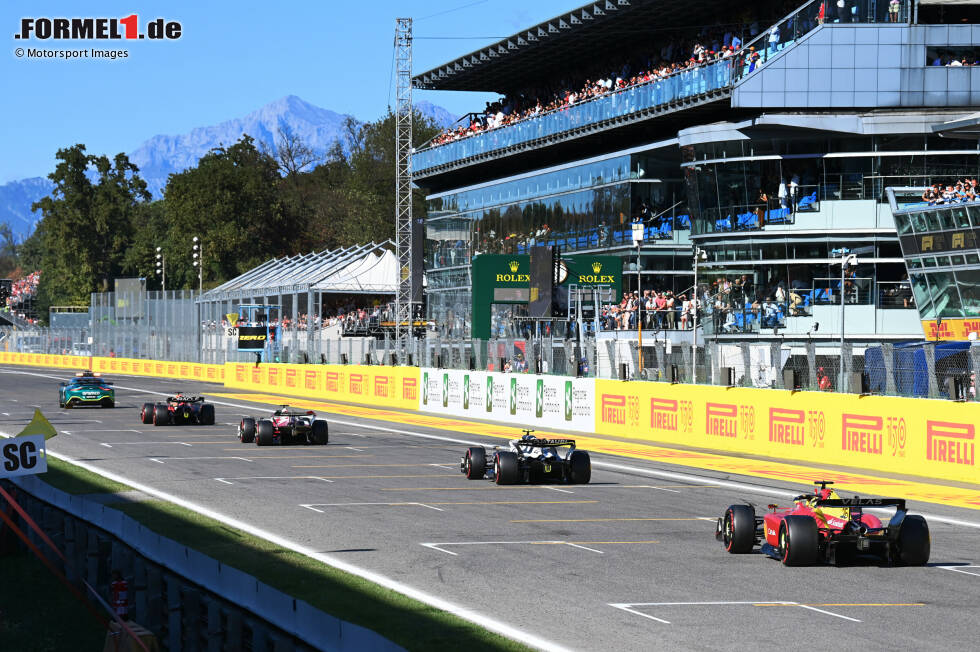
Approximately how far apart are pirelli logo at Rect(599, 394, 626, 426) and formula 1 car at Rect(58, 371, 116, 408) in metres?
19.9

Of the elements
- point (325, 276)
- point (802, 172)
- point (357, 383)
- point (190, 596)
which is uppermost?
point (802, 172)

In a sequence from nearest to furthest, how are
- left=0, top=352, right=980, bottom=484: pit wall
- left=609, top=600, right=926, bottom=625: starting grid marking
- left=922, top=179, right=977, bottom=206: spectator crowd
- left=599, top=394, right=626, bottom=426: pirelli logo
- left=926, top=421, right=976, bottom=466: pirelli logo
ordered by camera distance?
left=609, top=600, right=926, bottom=625: starting grid marking → left=926, top=421, right=976, bottom=466: pirelli logo → left=0, top=352, right=980, bottom=484: pit wall → left=599, top=394, right=626, bottom=426: pirelli logo → left=922, top=179, right=977, bottom=206: spectator crowd

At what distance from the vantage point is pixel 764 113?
53000mm

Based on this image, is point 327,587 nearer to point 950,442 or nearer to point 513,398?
point 950,442

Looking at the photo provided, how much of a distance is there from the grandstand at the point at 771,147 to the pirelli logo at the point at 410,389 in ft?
40.0

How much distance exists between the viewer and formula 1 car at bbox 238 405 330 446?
31828 mm

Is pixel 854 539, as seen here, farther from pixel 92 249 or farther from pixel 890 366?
pixel 92 249

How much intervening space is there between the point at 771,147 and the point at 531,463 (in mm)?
31627

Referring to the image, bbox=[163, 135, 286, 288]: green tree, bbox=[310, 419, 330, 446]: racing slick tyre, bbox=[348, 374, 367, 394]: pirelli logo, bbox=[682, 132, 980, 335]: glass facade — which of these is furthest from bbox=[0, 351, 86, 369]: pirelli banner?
bbox=[310, 419, 330, 446]: racing slick tyre

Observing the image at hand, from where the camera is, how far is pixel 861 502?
1544 centimetres

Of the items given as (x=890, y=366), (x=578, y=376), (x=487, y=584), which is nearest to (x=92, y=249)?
(x=578, y=376)

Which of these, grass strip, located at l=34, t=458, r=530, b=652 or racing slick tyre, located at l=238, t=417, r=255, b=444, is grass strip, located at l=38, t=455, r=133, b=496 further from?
racing slick tyre, located at l=238, t=417, r=255, b=444

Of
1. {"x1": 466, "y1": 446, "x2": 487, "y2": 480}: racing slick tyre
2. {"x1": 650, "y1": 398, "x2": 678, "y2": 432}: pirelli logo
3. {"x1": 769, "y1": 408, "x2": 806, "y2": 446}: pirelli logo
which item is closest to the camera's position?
{"x1": 466, "y1": 446, "x2": 487, "y2": 480}: racing slick tyre

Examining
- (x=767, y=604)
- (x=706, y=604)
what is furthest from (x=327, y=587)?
(x=767, y=604)
